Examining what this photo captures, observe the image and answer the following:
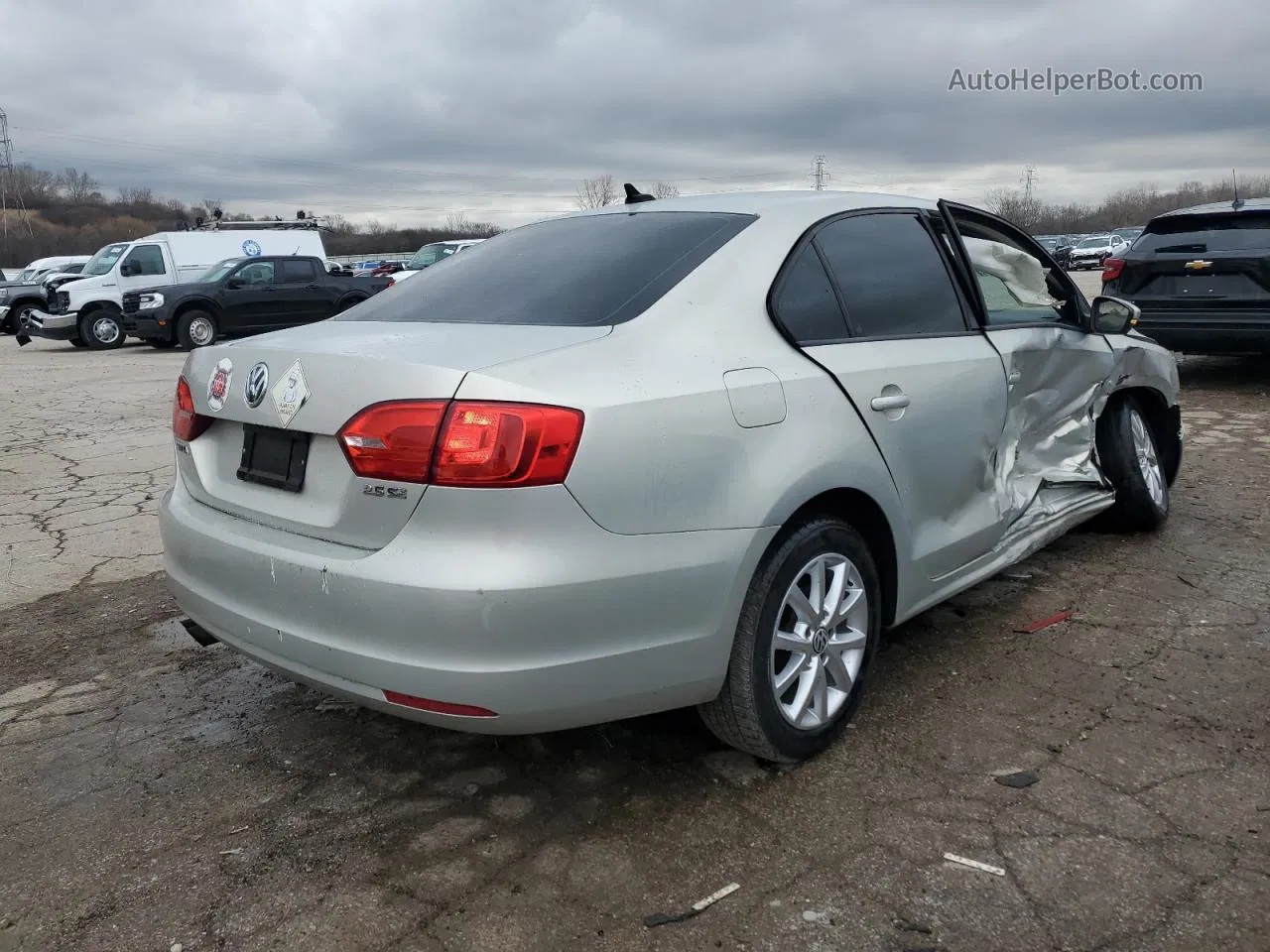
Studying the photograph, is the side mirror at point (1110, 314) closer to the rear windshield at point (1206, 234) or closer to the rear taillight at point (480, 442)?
the rear taillight at point (480, 442)

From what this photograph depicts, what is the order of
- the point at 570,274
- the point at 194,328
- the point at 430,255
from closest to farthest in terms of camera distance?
the point at 570,274
the point at 194,328
the point at 430,255

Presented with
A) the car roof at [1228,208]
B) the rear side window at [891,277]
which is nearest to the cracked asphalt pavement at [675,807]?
the rear side window at [891,277]

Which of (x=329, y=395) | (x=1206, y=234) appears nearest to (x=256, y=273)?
(x=1206, y=234)

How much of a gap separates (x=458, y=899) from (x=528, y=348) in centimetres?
125

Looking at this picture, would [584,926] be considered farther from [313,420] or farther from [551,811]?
[313,420]

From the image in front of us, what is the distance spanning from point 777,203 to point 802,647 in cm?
135

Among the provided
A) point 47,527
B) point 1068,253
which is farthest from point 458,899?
point 1068,253

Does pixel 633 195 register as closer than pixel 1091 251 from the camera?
Yes

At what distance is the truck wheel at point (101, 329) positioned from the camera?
18688mm

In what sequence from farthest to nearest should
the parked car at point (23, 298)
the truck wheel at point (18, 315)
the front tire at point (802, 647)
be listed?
the parked car at point (23, 298)
the truck wheel at point (18, 315)
the front tire at point (802, 647)

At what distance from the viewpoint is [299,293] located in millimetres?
18188

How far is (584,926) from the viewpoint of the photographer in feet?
7.24

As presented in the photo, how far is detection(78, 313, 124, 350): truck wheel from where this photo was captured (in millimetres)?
18688

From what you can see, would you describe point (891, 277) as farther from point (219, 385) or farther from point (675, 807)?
point (219, 385)
